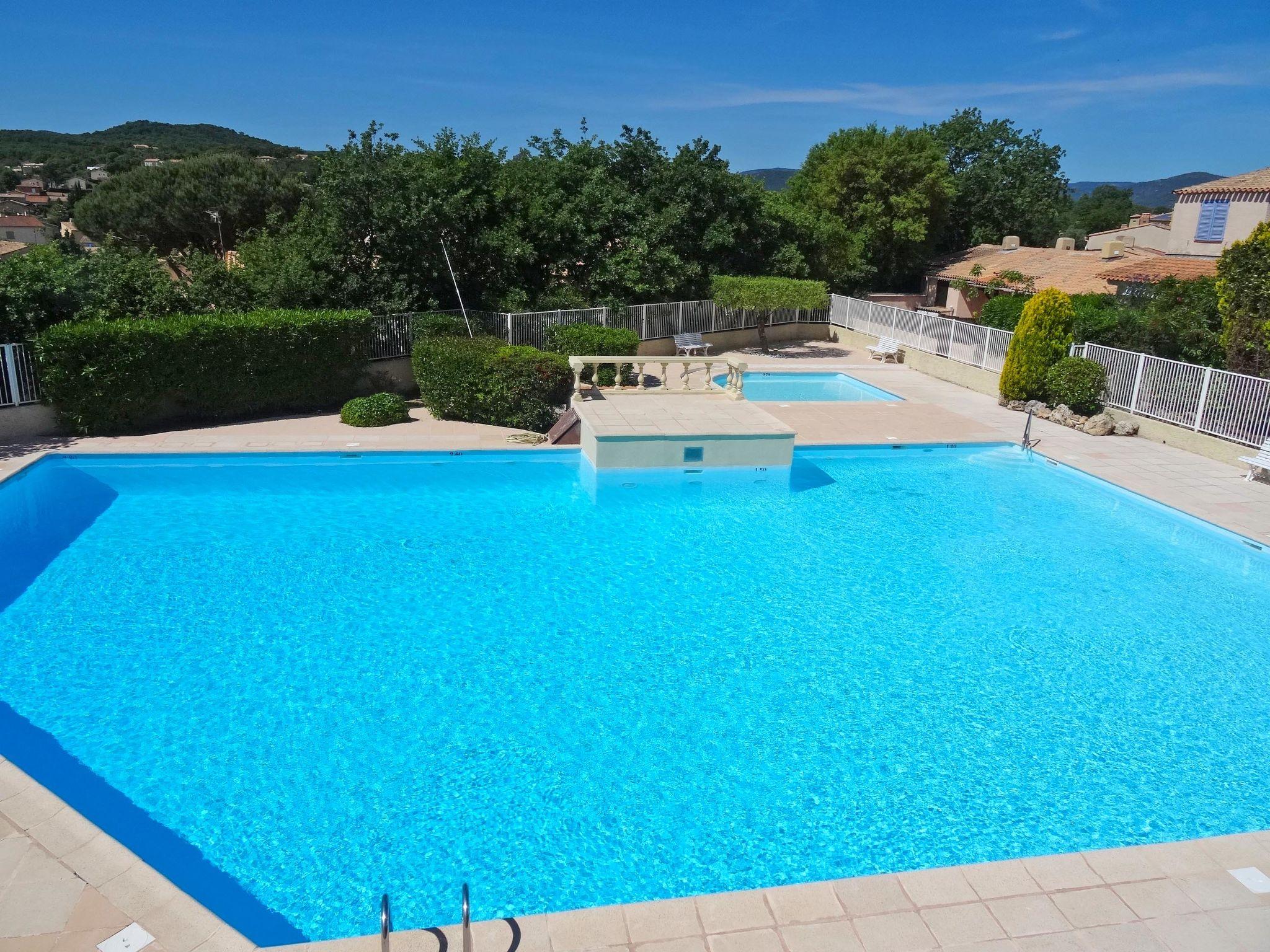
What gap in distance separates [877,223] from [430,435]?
25166 mm

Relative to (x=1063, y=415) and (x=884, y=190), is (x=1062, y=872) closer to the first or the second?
(x=1063, y=415)

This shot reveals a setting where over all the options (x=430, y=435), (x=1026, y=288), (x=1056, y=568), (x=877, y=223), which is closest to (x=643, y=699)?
(x=1056, y=568)

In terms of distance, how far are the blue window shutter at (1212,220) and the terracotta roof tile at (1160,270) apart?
4.87 ft

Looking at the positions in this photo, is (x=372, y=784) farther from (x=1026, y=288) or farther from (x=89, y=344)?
(x=1026, y=288)

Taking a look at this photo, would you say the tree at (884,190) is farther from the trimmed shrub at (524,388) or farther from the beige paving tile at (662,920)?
the beige paving tile at (662,920)

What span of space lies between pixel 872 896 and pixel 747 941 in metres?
0.90

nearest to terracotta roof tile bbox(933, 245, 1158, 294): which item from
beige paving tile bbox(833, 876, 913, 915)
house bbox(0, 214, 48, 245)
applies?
beige paving tile bbox(833, 876, 913, 915)

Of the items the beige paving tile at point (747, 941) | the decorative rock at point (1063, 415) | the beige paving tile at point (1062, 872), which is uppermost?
the decorative rock at point (1063, 415)

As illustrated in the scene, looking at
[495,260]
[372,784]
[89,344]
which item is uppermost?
[495,260]

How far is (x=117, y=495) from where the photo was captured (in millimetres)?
12883

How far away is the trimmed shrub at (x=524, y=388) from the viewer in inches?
624

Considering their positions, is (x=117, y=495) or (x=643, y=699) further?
(x=117, y=495)

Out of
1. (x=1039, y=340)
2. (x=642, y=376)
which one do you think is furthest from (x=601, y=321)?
(x=1039, y=340)

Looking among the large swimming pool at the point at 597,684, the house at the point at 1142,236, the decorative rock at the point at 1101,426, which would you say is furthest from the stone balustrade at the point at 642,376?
the house at the point at 1142,236
